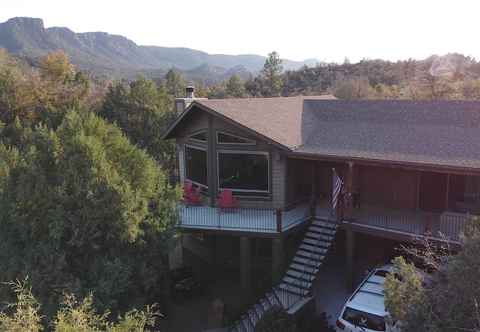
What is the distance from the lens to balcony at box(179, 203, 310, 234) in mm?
14195

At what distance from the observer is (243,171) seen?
52.9 feet

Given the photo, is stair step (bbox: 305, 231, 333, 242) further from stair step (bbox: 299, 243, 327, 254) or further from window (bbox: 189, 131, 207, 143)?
window (bbox: 189, 131, 207, 143)

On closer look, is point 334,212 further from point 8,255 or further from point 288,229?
point 8,255

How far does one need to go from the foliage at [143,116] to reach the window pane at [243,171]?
1420 cm

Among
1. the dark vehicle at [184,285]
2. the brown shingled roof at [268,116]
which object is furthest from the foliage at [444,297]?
the dark vehicle at [184,285]

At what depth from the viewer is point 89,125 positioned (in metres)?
12.2

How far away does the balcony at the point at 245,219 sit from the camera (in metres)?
14.2

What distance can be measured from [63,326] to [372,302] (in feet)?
26.3

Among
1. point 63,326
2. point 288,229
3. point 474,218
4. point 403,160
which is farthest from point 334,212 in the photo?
point 63,326

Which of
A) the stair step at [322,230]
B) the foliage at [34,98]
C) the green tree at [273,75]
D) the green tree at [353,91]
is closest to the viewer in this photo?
the stair step at [322,230]

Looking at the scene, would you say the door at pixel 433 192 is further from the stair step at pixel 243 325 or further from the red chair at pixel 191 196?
the red chair at pixel 191 196

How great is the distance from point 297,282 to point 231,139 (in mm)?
5965

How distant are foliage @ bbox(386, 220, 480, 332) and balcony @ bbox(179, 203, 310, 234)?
6242 mm

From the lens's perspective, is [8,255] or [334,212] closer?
[8,255]
